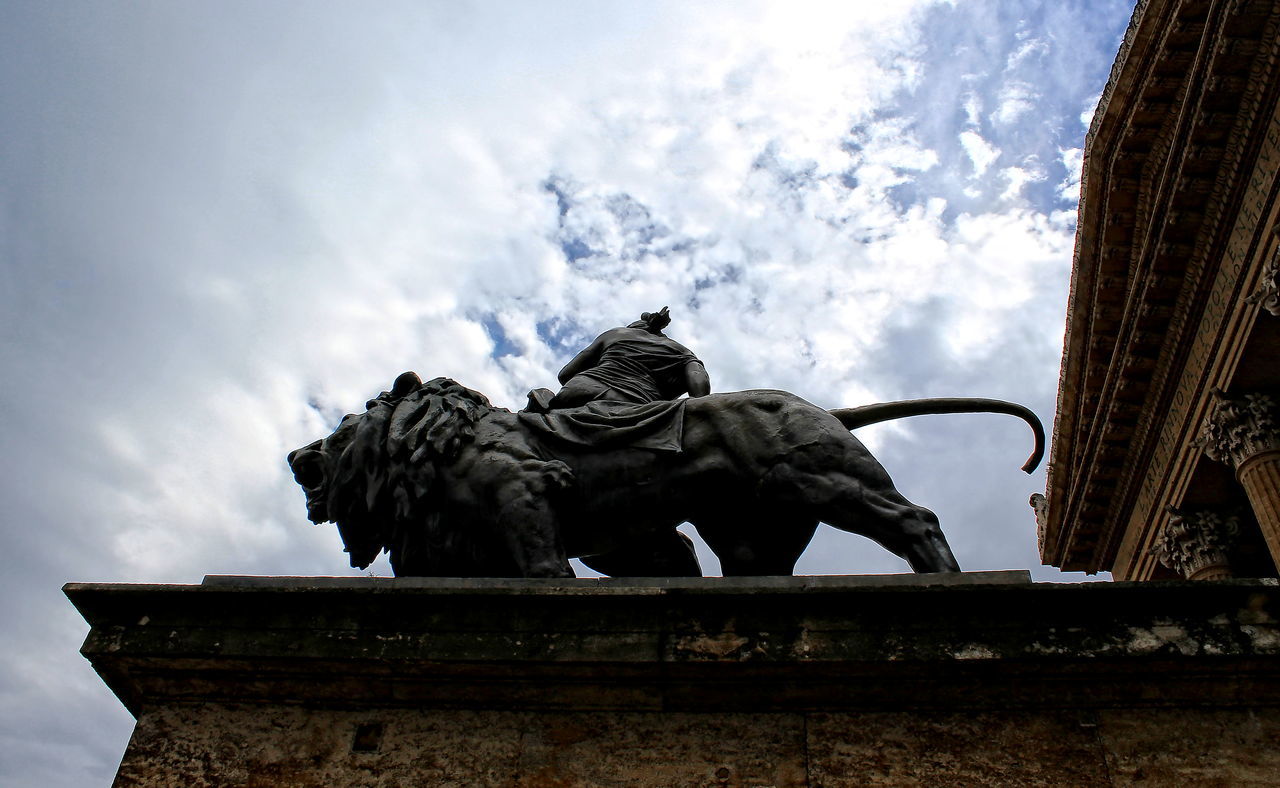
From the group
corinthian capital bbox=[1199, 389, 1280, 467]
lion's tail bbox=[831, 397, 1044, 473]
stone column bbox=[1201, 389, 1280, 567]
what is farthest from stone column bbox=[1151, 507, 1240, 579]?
Result: lion's tail bbox=[831, 397, 1044, 473]

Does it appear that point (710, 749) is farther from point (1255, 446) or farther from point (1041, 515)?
point (1041, 515)

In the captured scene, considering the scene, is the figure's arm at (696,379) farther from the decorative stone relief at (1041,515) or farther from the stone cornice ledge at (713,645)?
the decorative stone relief at (1041,515)

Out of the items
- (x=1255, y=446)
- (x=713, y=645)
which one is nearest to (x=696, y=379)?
(x=713, y=645)

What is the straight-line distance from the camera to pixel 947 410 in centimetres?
661

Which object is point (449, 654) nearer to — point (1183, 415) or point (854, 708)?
point (854, 708)

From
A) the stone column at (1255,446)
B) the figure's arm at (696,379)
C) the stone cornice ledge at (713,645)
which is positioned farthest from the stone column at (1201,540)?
the stone cornice ledge at (713,645)

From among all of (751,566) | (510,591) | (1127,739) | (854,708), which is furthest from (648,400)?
(1127,739)

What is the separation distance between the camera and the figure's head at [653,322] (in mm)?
7246

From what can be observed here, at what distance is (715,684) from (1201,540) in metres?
17.5

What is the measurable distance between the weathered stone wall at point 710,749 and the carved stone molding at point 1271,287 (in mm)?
12218

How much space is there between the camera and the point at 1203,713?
12.4 feet

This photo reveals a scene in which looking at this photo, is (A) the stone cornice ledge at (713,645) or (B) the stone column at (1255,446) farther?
(B) the stone column at (1255,446)

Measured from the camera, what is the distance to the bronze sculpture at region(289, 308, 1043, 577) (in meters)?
5.21

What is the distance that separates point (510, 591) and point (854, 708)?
1418mm
